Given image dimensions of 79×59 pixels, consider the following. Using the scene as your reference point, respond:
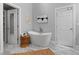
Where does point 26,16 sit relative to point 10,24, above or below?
above

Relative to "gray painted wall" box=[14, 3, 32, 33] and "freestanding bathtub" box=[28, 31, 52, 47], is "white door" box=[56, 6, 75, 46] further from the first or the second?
"gray painted wall" box=[14, 3, 32, 33]

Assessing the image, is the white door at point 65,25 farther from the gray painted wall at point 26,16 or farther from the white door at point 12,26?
the white door at point 12,26

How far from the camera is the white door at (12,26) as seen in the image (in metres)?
1.93

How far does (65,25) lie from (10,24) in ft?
2.70

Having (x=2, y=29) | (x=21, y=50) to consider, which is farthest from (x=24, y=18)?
(x=21, y=50)

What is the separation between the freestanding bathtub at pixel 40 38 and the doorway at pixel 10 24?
23 cm

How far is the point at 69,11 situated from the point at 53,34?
1.35ft

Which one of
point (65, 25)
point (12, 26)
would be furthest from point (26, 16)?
point (65, 25)

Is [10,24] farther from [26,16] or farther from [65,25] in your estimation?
[65,25]

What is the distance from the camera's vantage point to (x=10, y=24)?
195 cm

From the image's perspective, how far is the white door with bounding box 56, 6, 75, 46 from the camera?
1.91m

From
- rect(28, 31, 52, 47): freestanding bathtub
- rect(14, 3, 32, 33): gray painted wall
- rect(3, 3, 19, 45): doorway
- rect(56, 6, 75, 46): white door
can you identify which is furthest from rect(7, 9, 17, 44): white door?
rect(56, 6, 75, 46): white door

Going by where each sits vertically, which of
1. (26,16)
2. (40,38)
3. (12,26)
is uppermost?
(26,16)
